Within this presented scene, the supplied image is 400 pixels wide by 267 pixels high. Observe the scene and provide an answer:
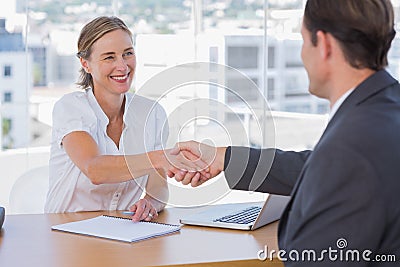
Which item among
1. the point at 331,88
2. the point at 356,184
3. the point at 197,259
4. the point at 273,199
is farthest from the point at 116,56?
the point at 356,184

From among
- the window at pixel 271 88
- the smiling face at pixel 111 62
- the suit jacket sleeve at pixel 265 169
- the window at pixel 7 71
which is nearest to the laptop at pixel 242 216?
the suit jacket sleeve at pixel 265 169

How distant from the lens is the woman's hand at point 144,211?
7.97 feet

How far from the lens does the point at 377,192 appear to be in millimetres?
1474

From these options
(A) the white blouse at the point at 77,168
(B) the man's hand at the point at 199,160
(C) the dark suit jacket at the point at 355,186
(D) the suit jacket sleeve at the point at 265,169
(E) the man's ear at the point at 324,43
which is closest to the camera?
(C) the dark suit jacket at the point at 355,186

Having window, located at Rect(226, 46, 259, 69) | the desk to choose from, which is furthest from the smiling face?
window, located at Rect(226, 46, 259, 69)

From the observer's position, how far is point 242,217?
7.95 feet

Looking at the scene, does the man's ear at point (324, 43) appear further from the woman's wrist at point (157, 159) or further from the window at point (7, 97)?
the window at point (7, 97)

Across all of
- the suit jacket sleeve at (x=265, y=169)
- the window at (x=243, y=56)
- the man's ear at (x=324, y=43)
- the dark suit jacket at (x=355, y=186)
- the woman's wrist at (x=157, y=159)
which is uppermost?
the man's ear at (x=324, y=43)

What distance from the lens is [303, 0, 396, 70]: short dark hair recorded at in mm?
1551

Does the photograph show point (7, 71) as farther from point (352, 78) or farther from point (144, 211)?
point (352, 78)

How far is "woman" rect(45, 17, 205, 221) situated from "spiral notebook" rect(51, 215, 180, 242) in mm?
221

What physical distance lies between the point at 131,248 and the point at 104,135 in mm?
828

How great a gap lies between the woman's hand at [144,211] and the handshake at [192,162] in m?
0.13

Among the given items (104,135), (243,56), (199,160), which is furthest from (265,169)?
(243,56)
